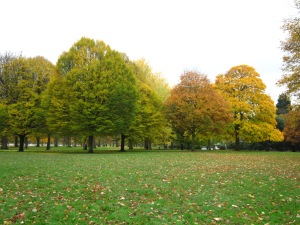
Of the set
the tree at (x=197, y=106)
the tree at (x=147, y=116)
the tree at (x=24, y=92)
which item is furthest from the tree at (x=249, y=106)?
the tree at (x=24, y=92)

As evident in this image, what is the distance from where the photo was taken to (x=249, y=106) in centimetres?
4072

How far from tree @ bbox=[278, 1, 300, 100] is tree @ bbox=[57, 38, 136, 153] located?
20.2 m

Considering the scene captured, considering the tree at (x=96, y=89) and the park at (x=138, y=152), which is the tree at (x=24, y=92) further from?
the tree at (x=96, y=89)

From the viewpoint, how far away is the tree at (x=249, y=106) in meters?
40.4

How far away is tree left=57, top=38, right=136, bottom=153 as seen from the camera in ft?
107

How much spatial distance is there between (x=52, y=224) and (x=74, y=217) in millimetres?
721

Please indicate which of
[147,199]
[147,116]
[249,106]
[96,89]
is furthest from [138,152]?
[147,199]

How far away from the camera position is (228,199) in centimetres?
982

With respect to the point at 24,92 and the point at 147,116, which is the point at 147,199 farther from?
the point at 24,92

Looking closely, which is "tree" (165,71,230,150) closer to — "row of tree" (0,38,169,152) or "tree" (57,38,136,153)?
"row of tree" (0,38,169,152)

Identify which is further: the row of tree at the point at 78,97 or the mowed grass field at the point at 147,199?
the row of tree at the point at 78,97

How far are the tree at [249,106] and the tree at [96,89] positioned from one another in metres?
18.2

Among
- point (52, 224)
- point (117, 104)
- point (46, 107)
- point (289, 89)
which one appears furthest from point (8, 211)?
point (46, 107)

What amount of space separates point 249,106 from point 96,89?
2532 cm
